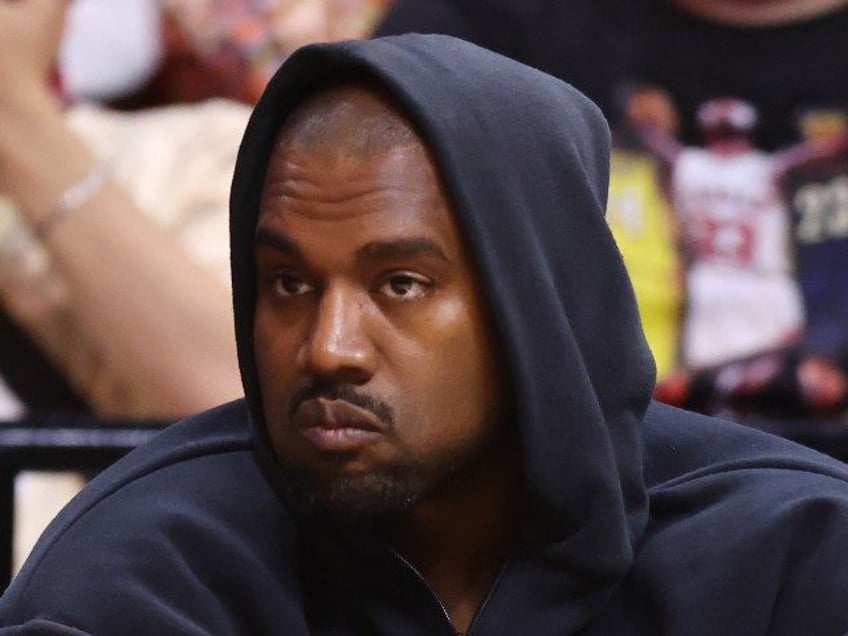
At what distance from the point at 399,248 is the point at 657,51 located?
4.07ft

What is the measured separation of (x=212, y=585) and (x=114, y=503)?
0.09 m

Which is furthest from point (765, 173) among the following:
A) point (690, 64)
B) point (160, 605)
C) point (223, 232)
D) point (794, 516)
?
point (160, 605)

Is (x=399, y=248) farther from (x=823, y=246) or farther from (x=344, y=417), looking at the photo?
(x=823, y=246)

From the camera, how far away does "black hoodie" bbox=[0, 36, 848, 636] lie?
113cm

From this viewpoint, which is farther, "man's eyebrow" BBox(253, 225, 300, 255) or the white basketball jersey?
the white basketball jersey

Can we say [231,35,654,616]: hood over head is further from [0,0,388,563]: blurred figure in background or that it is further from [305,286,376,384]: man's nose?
[0,0,388,563]: blurred figure in background

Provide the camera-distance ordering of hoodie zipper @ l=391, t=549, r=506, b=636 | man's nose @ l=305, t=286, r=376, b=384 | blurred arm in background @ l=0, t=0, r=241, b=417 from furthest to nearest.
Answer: blurred arm in background @ l=0, t=0, r=241, b=417, hoodie zipper @ l=391, t=549, r=506, b=636, man's nose @ l=305, t=286, r=376, b=384

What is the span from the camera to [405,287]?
113 centimetres

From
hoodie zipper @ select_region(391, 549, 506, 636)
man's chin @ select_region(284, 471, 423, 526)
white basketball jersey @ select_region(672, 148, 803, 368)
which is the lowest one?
white basketball jersey @ select_region(672, 148, 803, 368)

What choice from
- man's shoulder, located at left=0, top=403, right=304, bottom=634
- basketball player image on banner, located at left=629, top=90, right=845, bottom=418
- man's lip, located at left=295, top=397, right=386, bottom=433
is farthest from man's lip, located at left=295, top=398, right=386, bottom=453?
basketball player image on banner, located at left=629, top=90, right=845, bottom=418

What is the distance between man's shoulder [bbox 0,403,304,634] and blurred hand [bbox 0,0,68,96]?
0.94m

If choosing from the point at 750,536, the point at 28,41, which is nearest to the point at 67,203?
the point at 28,41

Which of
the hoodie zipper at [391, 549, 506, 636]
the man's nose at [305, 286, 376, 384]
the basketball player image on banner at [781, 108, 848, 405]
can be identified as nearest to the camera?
the man's nose at [305, 286, 376, 384]

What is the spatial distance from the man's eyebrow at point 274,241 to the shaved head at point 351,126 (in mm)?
53
